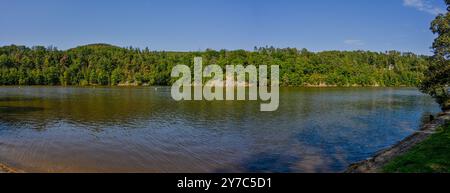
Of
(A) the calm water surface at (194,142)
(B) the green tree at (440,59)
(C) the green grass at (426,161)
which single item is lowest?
(A) the calm water surface at (194,142)

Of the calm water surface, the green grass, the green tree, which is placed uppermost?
the green tree

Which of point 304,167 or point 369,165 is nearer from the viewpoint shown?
point 369,165

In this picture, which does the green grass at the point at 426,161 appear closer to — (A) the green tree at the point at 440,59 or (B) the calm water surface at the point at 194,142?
(B) the calm water surface at the point at 194,142

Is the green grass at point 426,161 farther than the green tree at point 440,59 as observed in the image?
No

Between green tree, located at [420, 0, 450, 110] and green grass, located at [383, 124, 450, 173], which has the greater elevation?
green tree, located at [420, 0, 450, 110]

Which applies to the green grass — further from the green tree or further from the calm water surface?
the green tree

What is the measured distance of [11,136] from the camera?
31938 millimetres

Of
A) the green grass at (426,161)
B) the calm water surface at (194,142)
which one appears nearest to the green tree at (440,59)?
the calm water surface at (194,142)

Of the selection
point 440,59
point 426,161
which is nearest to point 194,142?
point 426,161

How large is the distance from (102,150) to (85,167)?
4.90m

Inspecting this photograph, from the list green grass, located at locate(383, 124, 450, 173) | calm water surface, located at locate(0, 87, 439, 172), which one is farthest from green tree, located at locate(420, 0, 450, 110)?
green grass, located at locate(383, 124, 450, 173)

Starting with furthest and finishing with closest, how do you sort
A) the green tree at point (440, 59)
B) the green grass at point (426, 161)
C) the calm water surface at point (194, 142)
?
the green tree at point (440, 59) → the calm water surface at point (194, 142) → the green grass at point (426, 161)
